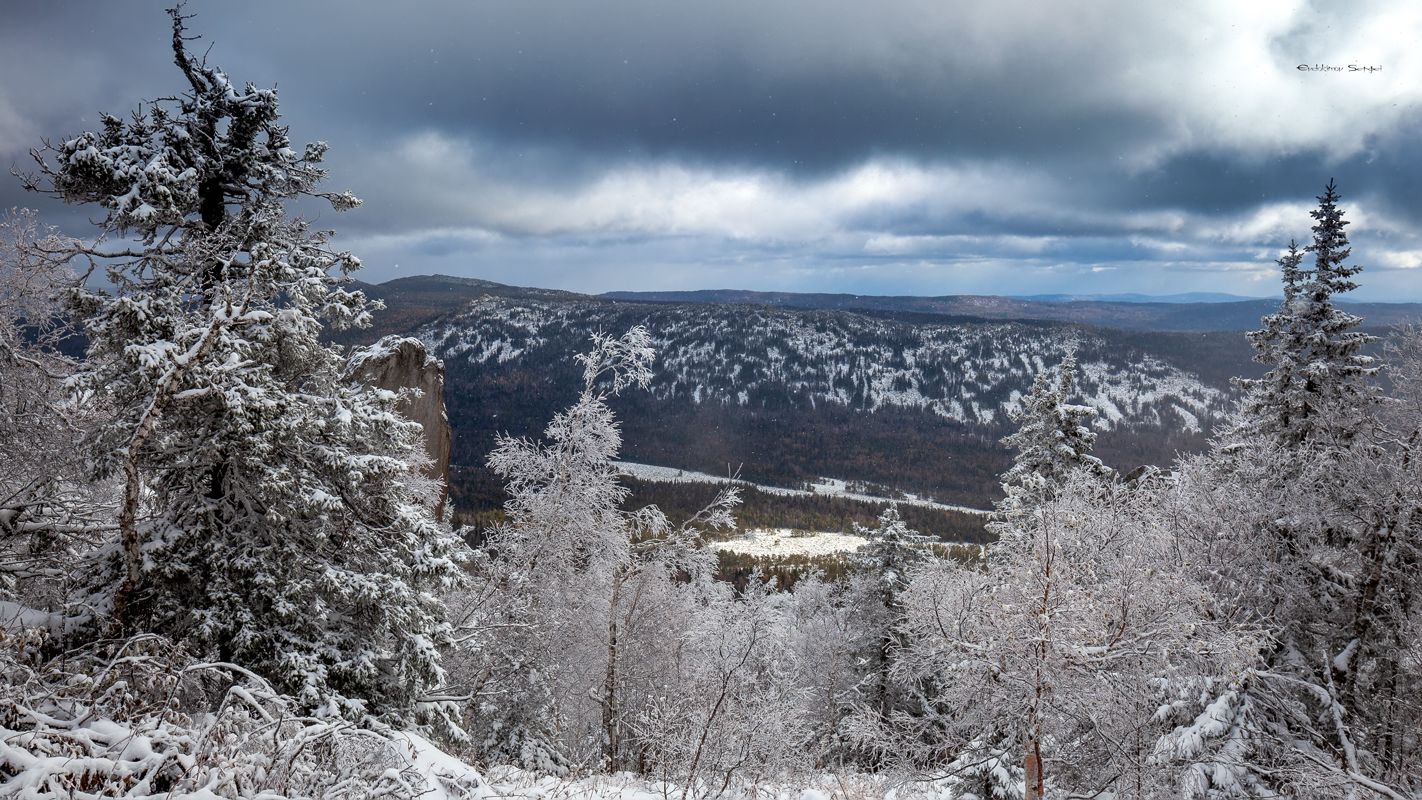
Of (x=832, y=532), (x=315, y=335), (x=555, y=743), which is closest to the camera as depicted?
(x=315, y=335)

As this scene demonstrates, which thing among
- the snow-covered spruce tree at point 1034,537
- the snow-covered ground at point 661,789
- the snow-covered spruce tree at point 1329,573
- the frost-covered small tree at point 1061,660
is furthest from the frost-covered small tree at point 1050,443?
the snow-covered ground at point 661,789

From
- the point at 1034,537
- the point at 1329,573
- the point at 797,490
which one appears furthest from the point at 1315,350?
the point at 797,490

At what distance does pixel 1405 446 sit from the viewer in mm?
11906

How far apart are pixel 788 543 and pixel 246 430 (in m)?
122

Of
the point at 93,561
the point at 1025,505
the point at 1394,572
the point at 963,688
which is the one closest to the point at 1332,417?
the point at 1394,572

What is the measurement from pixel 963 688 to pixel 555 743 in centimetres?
1091

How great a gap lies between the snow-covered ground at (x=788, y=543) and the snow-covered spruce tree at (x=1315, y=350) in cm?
9678

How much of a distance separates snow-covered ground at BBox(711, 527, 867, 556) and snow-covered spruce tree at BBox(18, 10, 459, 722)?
103 meters

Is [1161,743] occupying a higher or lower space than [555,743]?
higher

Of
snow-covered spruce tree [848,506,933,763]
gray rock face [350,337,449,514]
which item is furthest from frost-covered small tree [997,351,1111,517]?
gray rock face [350,337,449,514]

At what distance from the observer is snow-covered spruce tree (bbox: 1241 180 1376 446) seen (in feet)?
50.6

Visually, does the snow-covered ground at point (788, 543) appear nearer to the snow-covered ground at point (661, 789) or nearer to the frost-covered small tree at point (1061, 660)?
the snow-covered ground at point (661, 789)

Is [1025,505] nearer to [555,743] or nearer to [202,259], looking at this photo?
[555,743]

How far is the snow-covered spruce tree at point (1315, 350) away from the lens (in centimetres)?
1543
